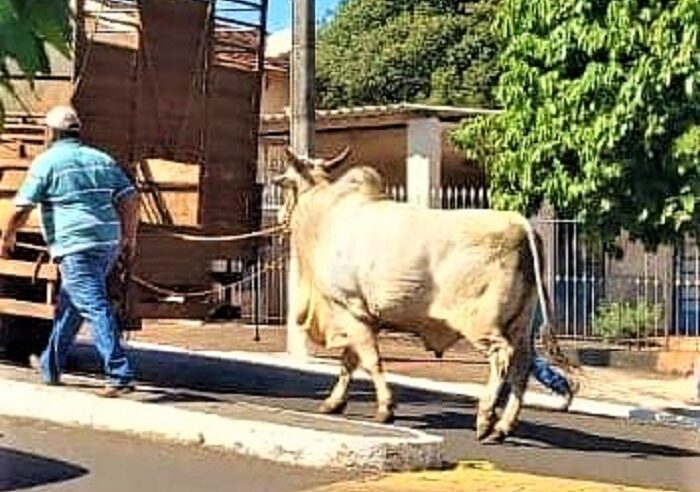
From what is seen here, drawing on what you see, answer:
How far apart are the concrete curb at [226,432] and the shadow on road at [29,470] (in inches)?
32.3

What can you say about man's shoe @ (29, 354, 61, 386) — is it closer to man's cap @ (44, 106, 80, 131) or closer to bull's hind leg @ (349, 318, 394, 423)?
man's cap @ (44, 106, 80, 131)

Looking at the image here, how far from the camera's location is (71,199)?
31.7ft

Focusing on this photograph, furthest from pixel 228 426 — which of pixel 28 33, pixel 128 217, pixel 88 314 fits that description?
pixel 28 33

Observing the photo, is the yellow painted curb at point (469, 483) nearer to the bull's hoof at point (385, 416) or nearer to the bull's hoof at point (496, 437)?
the bull's hoof at point (496, 437)

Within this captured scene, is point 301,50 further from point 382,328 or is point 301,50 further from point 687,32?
point 382,328

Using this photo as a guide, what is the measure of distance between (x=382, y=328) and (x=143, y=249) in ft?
7.36

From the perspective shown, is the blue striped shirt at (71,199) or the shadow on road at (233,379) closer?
the blue striped shirt at (71,199)

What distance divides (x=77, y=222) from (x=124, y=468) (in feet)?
7.79

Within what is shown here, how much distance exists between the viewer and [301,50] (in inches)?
628

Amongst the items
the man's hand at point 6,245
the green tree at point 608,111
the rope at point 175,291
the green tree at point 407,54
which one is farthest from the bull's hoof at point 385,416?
the green tree at point 407,54

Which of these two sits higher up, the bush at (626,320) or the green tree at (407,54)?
the green tree at (407,54)

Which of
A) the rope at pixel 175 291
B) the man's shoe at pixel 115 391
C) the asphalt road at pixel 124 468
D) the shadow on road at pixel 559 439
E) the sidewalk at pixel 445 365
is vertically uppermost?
the rope at pixel 175 291

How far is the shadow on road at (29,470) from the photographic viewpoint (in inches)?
288

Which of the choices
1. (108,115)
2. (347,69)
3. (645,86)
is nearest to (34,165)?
(108,115)
